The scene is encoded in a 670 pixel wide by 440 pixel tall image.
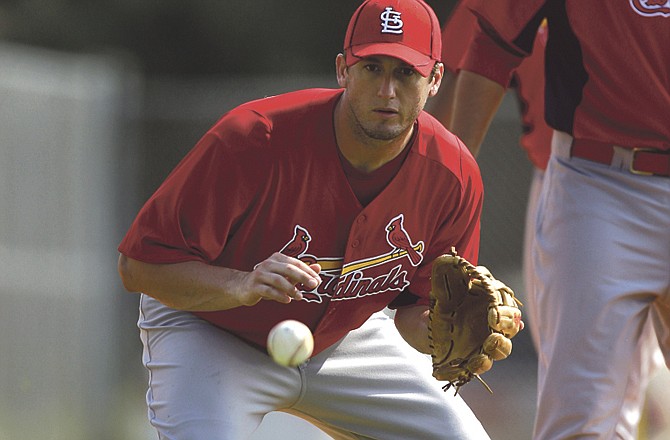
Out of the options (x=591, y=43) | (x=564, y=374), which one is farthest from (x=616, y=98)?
(x=564, y=374)

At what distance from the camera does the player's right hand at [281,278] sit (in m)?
3.38

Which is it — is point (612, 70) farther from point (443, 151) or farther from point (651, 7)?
point (443, 151)

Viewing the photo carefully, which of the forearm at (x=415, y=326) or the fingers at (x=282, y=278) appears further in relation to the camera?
the forearm at (x=415, y=326)

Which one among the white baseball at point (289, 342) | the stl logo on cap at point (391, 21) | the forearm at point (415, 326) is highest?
the stl logo on cap at point (391, 21)

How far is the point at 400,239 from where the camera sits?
3.97m

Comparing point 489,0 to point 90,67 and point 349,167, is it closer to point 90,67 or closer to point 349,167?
point 349,167

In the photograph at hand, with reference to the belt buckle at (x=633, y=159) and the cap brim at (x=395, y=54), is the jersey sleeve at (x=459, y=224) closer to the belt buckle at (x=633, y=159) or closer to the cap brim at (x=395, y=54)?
the cap brim at (x=395, y=54)

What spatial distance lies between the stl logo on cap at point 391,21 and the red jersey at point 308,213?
25 centimetres

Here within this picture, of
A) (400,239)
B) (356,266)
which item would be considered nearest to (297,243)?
(356,266)

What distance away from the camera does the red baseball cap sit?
3803 millimetres

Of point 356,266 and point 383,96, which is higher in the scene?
point 383,96

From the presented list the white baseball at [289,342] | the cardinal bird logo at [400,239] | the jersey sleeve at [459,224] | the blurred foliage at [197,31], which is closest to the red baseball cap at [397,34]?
the jersey sleeve at [459,224]

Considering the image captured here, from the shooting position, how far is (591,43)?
4.19 m

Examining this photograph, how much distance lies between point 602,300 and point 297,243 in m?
0.96
